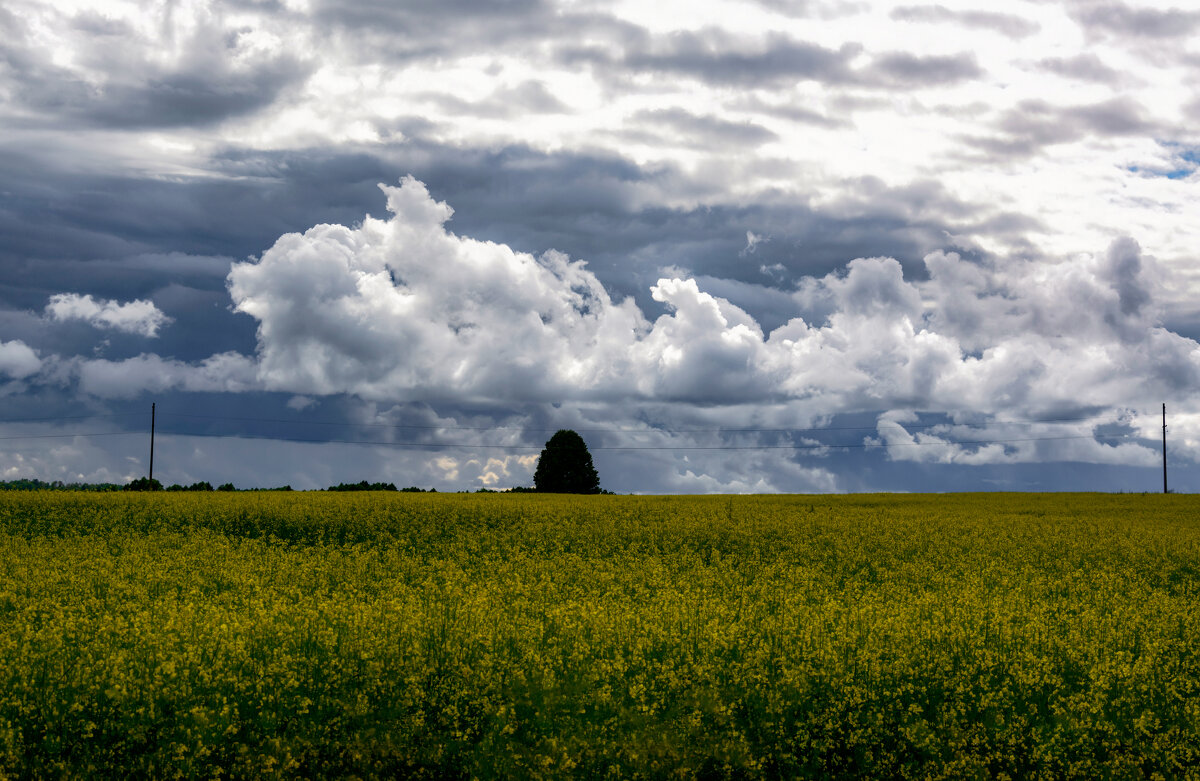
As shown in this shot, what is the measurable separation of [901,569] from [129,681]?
16895 mm

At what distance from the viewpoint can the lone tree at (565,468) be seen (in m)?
68.7

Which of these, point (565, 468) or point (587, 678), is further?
point (565, 468)

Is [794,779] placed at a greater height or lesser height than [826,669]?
lesser

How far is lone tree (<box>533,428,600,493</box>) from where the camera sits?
68.7 meters

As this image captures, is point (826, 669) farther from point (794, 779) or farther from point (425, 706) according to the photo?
point (425, 706)

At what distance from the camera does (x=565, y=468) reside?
6906cm

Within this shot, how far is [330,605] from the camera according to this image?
1281cm

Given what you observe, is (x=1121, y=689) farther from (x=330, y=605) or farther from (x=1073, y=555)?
(x=1073, y=555)

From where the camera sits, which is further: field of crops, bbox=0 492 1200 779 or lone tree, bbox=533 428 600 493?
lone tree, bbox=533 428 600 493

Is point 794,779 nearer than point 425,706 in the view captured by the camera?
Yes

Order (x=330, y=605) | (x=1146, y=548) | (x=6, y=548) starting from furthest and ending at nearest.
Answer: (x=1146, y=548) < (x=6, y=548) < (x=330, y=605)

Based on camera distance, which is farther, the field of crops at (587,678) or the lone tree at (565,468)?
the lone tree at (565,468)

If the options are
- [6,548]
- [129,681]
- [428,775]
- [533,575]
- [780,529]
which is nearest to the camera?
[428,775]

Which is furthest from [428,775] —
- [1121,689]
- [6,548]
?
[6,548]
